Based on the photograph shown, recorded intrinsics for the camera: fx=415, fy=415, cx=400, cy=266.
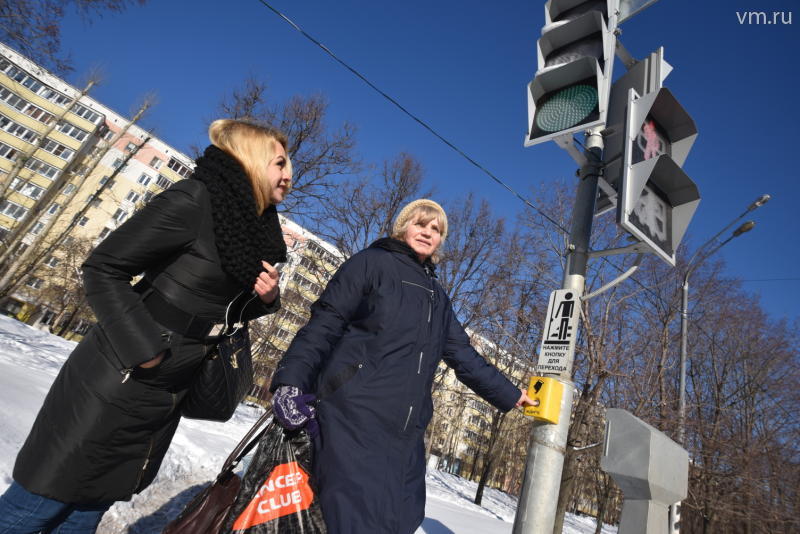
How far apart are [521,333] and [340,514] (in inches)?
407

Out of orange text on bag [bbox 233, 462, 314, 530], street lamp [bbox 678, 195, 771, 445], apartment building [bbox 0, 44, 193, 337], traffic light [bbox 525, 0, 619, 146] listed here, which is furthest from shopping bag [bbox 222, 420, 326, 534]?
apartment building [bbox 0, 44, 193, 337]

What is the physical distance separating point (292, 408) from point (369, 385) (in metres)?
0.33

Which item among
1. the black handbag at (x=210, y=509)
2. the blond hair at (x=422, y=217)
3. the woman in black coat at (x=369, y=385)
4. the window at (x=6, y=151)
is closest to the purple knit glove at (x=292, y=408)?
the woman in black coat at (x=369, y=385)

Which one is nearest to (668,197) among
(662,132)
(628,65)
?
(662,132)

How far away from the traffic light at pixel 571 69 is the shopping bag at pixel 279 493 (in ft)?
10.3

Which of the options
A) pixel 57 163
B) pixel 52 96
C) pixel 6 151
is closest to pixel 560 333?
pixel 6 151

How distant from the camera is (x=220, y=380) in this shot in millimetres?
Result: 1694

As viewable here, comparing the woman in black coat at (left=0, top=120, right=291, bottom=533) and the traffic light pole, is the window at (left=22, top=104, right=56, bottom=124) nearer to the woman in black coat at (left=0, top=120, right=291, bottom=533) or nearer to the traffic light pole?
the woman in black coat at (left=0, top=120, right=291, bottom=533)

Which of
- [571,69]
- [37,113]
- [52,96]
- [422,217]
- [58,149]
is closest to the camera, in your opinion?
[422,217]

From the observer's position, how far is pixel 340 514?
4.91 feet

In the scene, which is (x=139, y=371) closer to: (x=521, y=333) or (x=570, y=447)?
(x=570, y=447)

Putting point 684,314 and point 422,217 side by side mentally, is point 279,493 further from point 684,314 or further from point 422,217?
point 684,314

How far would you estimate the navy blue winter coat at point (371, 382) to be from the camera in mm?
1562

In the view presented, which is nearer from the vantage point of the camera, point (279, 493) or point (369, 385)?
point (279, 493)
